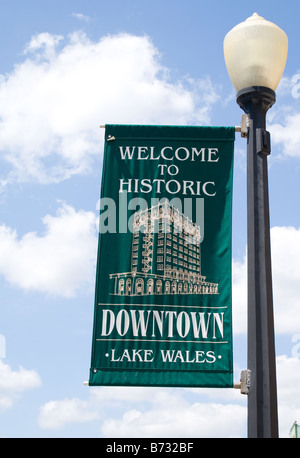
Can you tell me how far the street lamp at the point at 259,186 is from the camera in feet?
19.4

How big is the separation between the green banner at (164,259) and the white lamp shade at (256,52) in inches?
23.4

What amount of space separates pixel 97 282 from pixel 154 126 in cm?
178

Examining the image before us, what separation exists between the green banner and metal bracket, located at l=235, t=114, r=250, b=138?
0.32ft

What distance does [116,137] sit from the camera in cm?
711

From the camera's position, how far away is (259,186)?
6.61 meters

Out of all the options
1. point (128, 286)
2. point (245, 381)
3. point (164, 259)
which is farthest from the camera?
point (164, 259)

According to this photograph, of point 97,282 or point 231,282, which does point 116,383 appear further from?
point 231,282

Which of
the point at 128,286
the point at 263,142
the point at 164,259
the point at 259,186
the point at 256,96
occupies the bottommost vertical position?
the point at 128,286

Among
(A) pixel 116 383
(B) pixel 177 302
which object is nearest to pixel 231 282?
(B) pixel 177 302

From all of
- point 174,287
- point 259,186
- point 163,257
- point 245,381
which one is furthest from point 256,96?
point 245,381

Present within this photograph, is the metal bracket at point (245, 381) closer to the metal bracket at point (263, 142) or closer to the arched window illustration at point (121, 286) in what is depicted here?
the arched window illustration at point (121, 286)

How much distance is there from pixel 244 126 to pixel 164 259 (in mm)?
1629

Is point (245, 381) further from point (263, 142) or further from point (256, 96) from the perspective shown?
point (256, 96)

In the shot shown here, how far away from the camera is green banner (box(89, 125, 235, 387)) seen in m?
6.34
